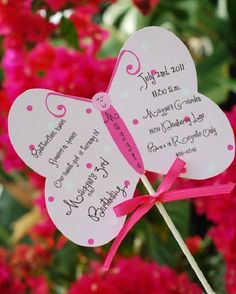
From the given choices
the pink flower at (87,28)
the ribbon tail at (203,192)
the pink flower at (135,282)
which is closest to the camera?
the ribbon tail at (203,192)

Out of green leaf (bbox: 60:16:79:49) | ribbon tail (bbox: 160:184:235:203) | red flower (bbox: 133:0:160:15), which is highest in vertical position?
green leaf (bbox: 60:16:79:49)

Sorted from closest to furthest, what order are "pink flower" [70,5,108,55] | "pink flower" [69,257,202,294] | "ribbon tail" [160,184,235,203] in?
"ribbon tail" [160,184,235,203], "pink flower" [69,257,202,294], "pink flower" [70,5,108,55]

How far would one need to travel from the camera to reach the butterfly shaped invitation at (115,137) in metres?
0.56

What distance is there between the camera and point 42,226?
3.28 feet

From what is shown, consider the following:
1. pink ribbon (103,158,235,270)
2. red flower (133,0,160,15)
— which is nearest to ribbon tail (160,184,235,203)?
pink ribbon (103,158,235,270)

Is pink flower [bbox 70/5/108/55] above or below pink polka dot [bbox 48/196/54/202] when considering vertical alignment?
below

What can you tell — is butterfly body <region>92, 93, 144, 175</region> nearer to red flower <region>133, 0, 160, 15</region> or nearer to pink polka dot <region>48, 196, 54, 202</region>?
pink polka dot <region>48, 196, 54, 202</region>

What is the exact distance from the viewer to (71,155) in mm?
565

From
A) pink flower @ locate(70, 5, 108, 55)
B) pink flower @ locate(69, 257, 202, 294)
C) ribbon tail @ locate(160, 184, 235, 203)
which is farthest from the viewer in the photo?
pink flower @ locate(70, 5, 108, 55)

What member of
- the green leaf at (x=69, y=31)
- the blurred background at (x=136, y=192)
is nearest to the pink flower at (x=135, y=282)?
the blurred background at (x=136, y=192)

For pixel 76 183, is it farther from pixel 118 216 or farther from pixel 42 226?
pixel 42 226

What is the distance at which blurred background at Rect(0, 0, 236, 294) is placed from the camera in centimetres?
74

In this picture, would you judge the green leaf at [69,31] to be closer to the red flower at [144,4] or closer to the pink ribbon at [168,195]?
the red flower at [144,4]

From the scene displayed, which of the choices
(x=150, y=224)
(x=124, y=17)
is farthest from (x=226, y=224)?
(x=124, y=17)
